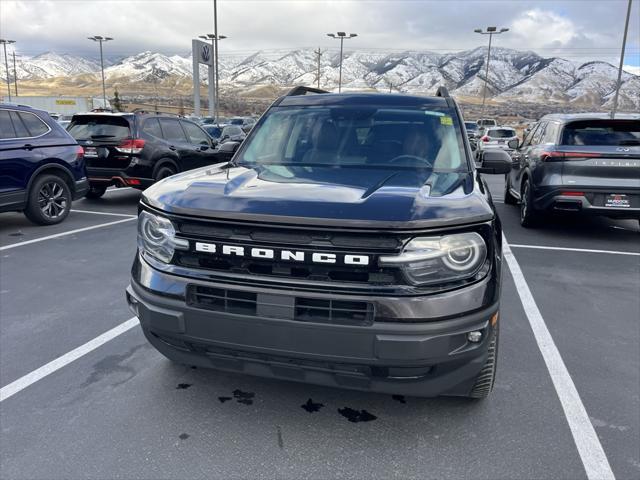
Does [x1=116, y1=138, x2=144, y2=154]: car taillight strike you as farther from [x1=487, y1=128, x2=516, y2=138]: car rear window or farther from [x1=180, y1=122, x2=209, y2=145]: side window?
[x1=487, y1=128, x2=516, y2=138]: car rear window

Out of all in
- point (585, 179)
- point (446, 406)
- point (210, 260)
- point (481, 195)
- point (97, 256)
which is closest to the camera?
point (210, 260)

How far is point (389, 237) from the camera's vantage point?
227 centimetres

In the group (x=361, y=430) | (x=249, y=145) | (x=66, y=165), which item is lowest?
(x=361, y=430)

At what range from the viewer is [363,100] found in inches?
164

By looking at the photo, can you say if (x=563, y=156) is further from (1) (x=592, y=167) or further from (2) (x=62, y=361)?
(2) (x=62, y=361)

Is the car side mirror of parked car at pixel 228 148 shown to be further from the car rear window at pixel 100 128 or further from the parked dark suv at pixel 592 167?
the car rear window at pixel 100 128

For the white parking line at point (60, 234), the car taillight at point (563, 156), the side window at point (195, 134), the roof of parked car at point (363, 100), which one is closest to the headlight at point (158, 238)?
Answer: the roof of parked car at point (363, 100)

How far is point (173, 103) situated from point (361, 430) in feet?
409

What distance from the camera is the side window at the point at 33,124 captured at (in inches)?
292

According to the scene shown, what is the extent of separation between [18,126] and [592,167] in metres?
7.90

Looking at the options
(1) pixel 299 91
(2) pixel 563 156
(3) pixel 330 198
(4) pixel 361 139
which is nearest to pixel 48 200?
(1) pixel 299 91

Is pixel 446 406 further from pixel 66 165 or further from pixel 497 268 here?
pixel 66 165

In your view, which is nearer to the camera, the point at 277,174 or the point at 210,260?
the point at 210,260

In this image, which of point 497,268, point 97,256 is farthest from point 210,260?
point 97,256
